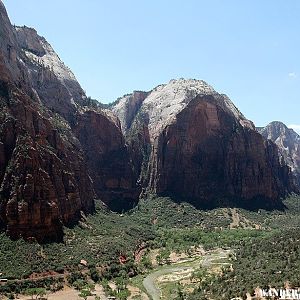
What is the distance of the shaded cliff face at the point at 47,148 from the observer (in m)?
90.6

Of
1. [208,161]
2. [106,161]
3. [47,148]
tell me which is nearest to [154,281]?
[47,148]

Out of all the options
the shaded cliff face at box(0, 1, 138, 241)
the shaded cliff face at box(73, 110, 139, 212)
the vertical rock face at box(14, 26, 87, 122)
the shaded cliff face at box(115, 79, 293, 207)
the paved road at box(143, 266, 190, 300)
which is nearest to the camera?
the paved road at box(143, 266, 190, 300)

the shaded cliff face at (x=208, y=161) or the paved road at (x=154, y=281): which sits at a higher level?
the shaded cliff face at (x=208, y=161)

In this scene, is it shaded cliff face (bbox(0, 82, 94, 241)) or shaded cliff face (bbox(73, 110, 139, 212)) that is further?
shaded cliff face (bbox(73, 110, 139, 212))

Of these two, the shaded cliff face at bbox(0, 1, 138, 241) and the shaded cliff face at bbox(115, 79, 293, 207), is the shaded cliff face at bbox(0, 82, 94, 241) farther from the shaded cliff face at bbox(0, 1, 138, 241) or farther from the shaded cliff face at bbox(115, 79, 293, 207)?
the shaded cliff face at bbox(115, 79, 293, 207)

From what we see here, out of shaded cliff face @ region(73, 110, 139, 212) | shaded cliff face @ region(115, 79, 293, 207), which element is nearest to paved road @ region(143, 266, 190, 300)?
shaded cliff face @ region(115, 79, 293, 207)

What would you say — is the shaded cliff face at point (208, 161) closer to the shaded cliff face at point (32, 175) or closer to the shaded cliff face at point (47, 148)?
the shaded cliff face at point (47, 148)

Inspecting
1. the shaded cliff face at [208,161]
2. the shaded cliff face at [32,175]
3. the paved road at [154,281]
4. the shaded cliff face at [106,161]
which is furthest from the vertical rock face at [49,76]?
the paved road at [154,281]

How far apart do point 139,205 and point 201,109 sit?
42956 mm

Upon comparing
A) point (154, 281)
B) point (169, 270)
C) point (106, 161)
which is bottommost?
point (154, 281)

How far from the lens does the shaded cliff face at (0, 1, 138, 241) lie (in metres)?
90.6

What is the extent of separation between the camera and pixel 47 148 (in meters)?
108

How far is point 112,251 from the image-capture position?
316ft

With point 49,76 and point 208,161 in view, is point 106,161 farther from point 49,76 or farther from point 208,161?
point 208,161
